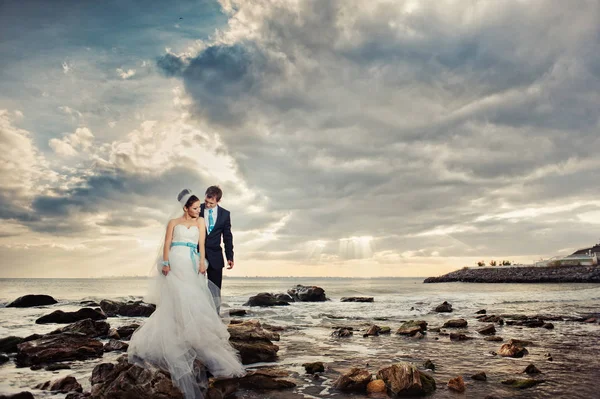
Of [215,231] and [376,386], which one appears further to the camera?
[215,231]

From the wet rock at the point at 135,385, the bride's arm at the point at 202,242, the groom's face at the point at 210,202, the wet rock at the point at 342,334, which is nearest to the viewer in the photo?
the wet rock at the point at 135,385

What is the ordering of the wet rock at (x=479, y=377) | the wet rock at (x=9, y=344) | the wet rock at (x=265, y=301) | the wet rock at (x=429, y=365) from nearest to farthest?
the wet rock at (x=479, y=377) < the wet rock at (x=429, y=365) < the wet rock at (x=9, y=344) < the wet rock at (x=265, y=301)

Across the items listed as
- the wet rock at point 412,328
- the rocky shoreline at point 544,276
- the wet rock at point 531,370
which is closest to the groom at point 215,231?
the wet rock at point 531,370

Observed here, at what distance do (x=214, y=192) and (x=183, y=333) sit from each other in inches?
129

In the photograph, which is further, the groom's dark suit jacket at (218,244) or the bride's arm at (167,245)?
the groom's dark suit jacket at (218,244)

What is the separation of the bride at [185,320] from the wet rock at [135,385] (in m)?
0.23

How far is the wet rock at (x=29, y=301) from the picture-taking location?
30675mm

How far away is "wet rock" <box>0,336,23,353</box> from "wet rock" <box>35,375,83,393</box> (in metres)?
5.49

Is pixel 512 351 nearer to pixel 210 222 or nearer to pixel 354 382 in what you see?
pixel 354 382

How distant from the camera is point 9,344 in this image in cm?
1248

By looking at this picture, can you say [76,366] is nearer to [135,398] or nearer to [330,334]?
[135,398]

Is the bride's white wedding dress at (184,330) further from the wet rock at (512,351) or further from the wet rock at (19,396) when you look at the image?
the wet rock at (512,351)

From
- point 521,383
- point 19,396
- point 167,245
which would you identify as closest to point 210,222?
point 167,245

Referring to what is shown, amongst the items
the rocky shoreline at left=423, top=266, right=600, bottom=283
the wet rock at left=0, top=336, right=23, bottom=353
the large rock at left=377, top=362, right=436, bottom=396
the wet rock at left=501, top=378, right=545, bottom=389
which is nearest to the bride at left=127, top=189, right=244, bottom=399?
the large rock at left=377, top=362, right=436, bottom=396
